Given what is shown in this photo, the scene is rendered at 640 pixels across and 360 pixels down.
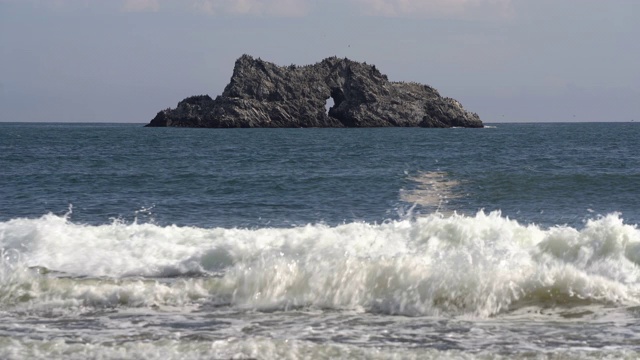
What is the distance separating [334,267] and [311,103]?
4206 inches

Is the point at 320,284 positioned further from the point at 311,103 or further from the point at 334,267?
the point at 311,103

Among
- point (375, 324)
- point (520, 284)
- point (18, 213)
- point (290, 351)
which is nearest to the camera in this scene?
point (290, 351)

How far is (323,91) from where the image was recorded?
396 feet

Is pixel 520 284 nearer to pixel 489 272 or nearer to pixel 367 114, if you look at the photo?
pixel 489 272

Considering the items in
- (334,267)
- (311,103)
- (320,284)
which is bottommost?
(320,284)

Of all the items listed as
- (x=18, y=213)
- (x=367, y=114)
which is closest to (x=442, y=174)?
(x=18, y=213)

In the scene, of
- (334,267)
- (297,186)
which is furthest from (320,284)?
(297,186)

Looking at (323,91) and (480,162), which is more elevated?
(323,91)

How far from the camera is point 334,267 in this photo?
11859 mm

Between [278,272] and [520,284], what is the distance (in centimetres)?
362

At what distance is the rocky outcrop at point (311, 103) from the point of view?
375 feet

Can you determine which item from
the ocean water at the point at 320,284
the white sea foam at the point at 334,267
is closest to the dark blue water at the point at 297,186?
the ocean water at the point at 320,284

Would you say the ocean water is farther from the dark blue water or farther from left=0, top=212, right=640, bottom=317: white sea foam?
the dark blue water

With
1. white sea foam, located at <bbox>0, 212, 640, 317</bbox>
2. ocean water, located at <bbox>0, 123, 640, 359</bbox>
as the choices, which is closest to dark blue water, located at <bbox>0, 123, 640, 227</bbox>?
ocean water, located at <bbox>0, 123, 640, 359</bbox>
